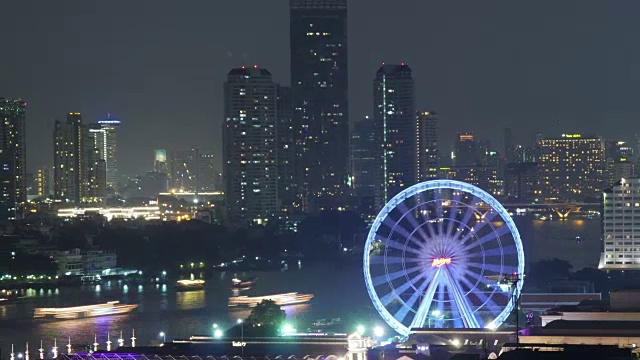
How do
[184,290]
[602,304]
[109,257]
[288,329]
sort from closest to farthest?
[602,304], [288,329], [184,290], [109,257]

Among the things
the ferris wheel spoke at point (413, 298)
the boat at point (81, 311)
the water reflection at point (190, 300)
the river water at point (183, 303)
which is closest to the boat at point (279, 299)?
→ the river water at point (183, 303)

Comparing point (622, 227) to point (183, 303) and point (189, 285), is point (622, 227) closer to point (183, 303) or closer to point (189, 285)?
point (189, 285)

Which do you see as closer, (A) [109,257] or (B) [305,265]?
(A) [109,257]

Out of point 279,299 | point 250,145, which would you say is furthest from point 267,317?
point 250,145

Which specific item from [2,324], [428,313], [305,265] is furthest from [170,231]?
[428,313]

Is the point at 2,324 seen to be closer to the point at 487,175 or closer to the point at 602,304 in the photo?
the point at 602,304

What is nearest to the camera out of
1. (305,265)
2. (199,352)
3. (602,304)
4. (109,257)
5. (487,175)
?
(199,352)

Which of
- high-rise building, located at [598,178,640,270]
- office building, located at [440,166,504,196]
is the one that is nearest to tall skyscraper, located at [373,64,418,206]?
office building, located at [440,166,504,196]
